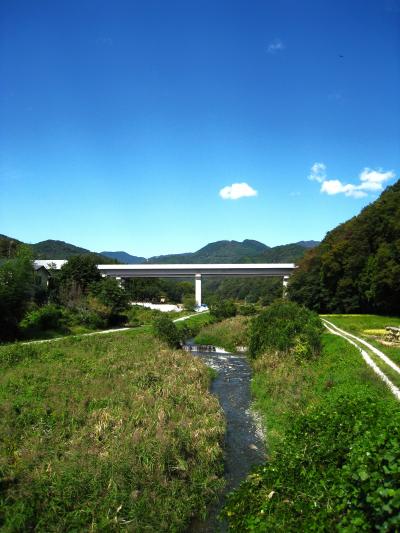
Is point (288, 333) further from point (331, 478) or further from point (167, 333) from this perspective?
point (331, 478)

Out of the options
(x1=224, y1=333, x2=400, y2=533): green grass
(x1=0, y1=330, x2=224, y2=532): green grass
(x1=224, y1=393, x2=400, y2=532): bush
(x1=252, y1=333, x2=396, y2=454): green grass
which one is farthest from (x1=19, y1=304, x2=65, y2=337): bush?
(x1=224, y1=393, x2=400, y2=532): bush

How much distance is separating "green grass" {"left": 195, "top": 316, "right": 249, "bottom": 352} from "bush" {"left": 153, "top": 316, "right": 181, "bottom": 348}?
548 centimetres

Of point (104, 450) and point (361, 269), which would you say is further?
point (361, 269)

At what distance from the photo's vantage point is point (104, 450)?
12.4 meters

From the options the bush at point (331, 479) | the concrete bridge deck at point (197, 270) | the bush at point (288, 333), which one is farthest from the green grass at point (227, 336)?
the concrete bridge deck at point (197, 270)

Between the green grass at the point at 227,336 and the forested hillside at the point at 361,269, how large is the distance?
58.9 feet

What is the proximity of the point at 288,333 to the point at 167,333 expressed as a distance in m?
12.0

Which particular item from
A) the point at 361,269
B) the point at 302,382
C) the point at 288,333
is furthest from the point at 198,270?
the point at 302,382

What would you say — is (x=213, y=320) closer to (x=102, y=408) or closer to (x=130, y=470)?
(x=102, y=408)

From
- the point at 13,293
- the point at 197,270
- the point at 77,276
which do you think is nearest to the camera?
the point at 13,293

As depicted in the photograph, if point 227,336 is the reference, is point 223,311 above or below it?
above

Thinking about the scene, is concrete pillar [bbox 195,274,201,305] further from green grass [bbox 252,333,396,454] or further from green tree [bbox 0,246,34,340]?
green grass [bbox 252,333,396,454]

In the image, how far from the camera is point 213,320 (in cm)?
5844

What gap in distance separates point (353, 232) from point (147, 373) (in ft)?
150
